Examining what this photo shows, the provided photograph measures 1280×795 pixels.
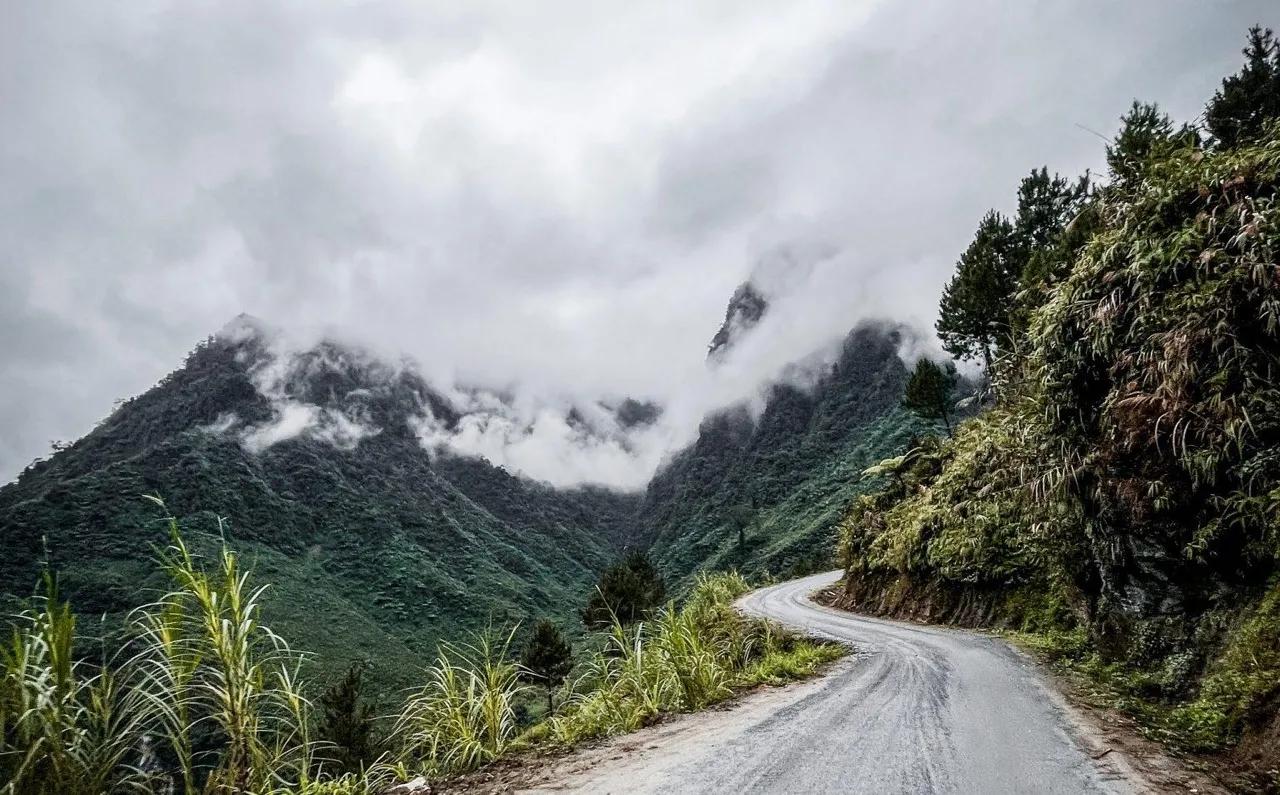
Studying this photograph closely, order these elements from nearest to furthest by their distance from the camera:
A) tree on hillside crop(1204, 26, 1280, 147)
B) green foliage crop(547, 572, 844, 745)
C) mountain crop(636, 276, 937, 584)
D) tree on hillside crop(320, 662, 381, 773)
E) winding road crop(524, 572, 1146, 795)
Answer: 1. winding road crop(524, 572, 1146, 795)
2. green foliage crop(547, 572, 844, 745)
3. tree on hillside crop(1204, 26, 1280, 147)
4. tree on hillside crop(320, 662, 381, 773)
5. mountain crop(636, 276, 937, 584)

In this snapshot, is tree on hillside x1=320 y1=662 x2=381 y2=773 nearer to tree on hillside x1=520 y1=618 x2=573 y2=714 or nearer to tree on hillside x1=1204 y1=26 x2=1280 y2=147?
tree on hillside x1=520 y1=618 x2=573 y2=714

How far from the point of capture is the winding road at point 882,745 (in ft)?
13.5

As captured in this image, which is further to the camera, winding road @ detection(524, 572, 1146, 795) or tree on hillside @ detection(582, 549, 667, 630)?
tree on hillside @ detection(582, 549, 667, 630)

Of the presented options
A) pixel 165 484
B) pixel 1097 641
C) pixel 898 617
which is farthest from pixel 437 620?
pixel 1097 641

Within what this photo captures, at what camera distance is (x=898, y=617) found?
17.6 metres

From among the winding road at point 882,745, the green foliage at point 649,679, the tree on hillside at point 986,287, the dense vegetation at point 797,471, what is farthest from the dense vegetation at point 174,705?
the dense vegetation at point 797,471

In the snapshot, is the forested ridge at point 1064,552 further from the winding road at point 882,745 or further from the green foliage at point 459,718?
the winding road at point 882,745

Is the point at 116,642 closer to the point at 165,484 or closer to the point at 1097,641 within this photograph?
the point at 1097,641

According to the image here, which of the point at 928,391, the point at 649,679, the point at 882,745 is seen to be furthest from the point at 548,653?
the point at 882,745

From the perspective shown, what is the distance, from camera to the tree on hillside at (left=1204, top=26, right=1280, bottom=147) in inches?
787

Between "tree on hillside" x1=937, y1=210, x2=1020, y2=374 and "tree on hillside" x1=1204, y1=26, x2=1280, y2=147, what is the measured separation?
673 centimetres

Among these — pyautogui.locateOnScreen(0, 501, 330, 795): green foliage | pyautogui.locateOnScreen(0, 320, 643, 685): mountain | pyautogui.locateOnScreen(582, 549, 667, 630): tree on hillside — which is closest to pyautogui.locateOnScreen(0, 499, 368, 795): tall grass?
pyautogui.locateOnScreen(0, 501, 330, 795): green foliage

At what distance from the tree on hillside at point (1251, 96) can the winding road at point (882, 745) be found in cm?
2348

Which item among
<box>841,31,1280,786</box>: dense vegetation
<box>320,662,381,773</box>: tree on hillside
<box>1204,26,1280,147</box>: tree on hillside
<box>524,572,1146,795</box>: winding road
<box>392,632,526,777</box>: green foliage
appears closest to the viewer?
<box>524,572,1146,795</box>: winding road
